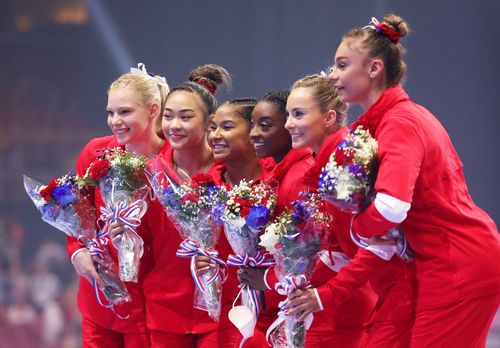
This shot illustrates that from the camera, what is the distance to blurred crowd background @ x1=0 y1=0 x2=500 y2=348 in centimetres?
579

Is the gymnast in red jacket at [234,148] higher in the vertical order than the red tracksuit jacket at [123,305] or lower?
higher

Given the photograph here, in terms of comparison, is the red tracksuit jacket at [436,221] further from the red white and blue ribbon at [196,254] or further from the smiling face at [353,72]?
the red white and blue ribbon at [196,254]

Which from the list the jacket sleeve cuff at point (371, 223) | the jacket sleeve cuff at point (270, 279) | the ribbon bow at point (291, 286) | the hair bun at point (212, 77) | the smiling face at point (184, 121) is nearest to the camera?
the jacket sleeve cuff at point (371, 223)

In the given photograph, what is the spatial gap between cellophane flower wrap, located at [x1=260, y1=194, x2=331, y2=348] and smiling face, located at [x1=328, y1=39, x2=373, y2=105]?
0.37m

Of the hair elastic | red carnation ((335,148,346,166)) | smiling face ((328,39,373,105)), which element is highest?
the hair elastic

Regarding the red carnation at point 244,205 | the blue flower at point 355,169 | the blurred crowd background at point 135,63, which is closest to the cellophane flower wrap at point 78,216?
the red carnation at point 244,205

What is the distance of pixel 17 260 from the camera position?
6156mm

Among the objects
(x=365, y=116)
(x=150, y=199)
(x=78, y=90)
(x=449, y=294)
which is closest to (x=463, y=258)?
(x=449, y=294)

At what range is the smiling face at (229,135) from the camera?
346cm

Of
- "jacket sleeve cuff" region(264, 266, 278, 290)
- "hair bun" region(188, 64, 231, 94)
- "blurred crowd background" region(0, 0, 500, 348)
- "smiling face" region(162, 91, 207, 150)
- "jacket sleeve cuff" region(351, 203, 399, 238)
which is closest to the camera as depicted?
"jacket sleeve cuff" region(351, 203, 399, 238)

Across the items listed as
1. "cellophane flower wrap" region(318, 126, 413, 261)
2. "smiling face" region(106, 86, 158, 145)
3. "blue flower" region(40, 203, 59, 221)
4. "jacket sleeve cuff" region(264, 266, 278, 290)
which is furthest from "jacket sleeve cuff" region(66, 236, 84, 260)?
"cellophane flower wrap" region(318, 126, 413, 261)

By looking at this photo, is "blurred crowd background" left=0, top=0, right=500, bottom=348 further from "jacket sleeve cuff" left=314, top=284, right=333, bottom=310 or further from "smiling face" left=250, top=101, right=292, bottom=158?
"jacket sleeve cuff" left=314, top=284, right=333, bottom=310

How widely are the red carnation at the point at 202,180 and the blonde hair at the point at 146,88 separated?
1.71 ft

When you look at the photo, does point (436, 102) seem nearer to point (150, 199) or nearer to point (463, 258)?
point (150, 199)
